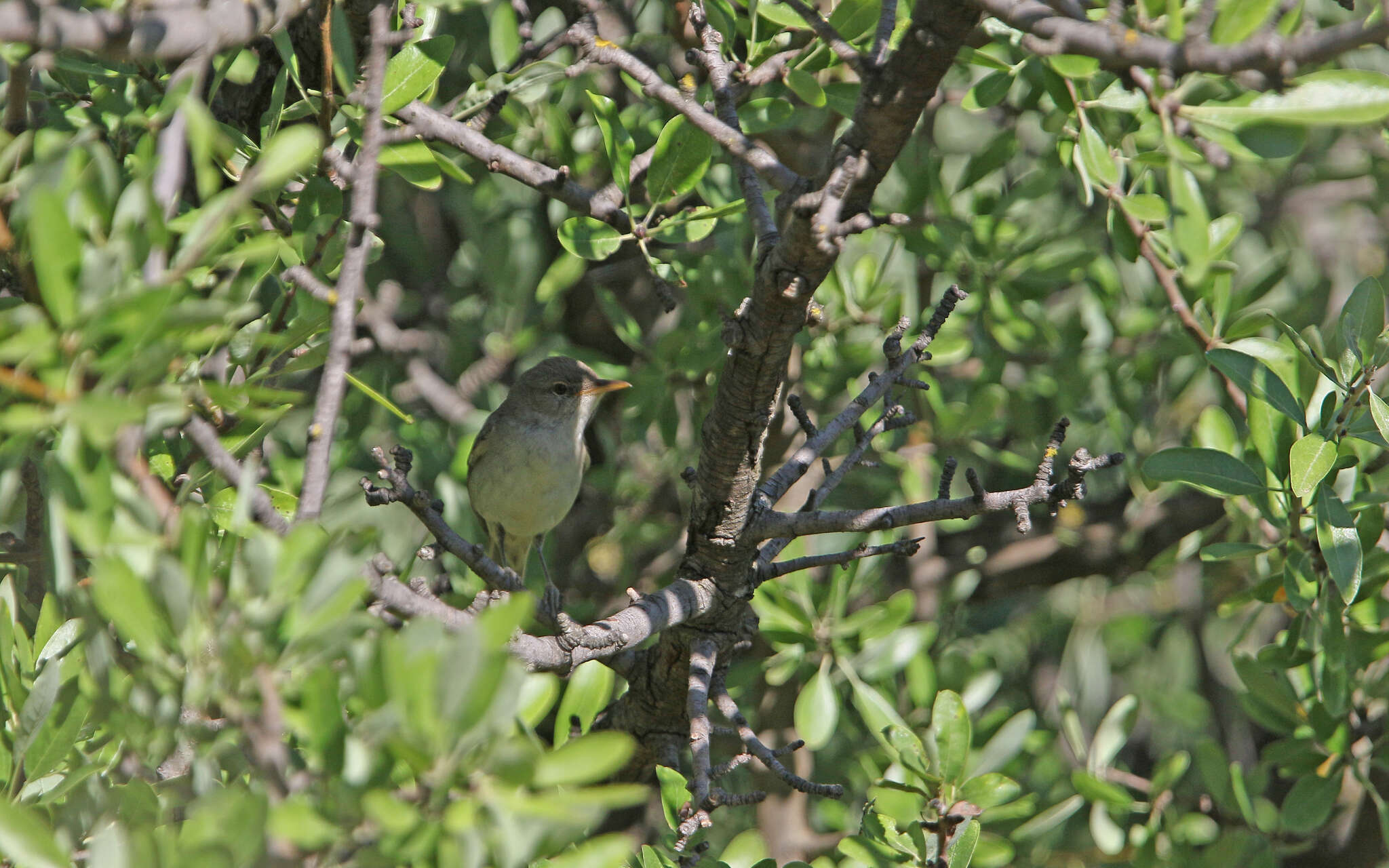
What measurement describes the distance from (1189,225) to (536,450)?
10.6 ft

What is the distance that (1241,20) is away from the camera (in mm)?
1770

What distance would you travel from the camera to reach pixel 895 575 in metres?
4.77

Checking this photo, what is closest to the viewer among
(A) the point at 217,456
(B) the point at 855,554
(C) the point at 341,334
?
(C) the point at 341,334

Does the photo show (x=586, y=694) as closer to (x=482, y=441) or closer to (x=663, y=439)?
(x=663, y=439)

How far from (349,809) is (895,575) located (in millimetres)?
3699

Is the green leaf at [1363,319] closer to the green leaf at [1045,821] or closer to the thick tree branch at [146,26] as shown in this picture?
the green leaf at [1045,821]

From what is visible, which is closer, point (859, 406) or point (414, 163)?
point (414, 163)

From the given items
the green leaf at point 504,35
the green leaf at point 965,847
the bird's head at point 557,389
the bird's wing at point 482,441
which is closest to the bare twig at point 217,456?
the green leaf at point 965,847

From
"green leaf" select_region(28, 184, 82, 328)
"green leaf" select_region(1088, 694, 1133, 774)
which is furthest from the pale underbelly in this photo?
"green leaf" select_region(28, 184, 82, 328)

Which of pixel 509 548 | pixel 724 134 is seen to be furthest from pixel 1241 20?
pixel 509 548

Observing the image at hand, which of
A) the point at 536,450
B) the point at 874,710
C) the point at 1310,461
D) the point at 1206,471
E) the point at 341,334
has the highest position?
the point at 341,334

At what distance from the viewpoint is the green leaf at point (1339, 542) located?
2545mm

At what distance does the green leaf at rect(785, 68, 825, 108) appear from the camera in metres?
2.53

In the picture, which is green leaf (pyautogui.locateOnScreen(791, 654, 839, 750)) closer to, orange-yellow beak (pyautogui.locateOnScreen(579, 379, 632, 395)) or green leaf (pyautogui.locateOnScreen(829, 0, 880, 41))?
orange-yellow beak (pyautogui.locateOnScreen(579, 379, 632, 395))
